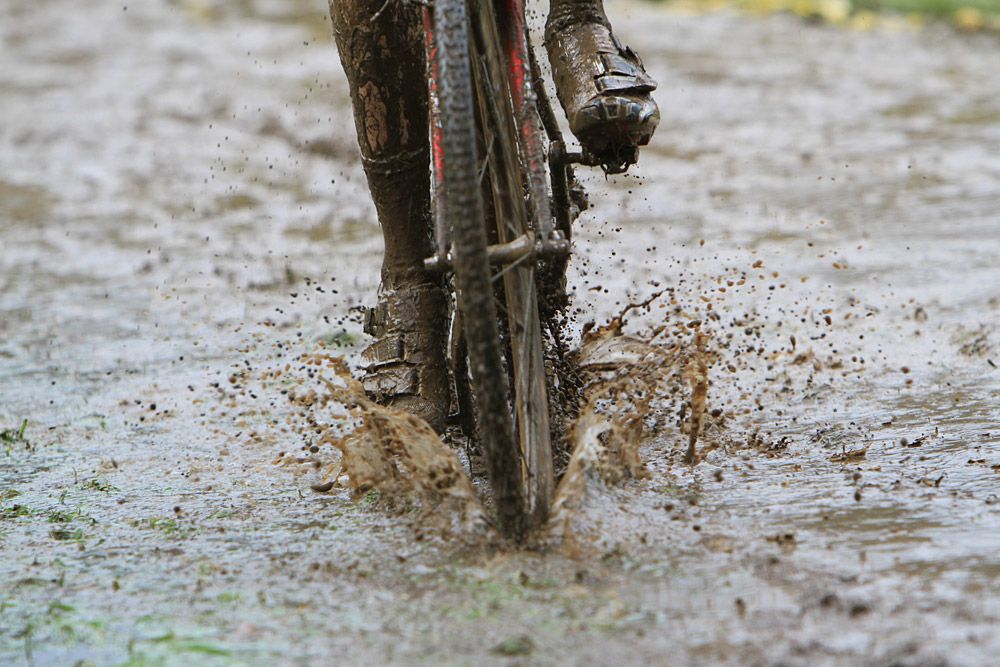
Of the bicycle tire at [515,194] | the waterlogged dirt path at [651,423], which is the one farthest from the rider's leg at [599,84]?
the waterlogged dirt path at [651,423]

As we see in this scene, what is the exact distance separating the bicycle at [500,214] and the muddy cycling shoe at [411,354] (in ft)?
0.95

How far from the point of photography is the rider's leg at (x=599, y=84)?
308 cm

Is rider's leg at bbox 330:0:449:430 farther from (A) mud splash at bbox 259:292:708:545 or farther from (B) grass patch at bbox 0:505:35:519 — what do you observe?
(B) grass patch at bbox 0:505:35:519

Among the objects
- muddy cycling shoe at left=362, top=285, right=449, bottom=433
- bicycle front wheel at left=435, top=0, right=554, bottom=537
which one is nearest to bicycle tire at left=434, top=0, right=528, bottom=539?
bicycle front wheel at left=435, top=0, right=554, bottom=537

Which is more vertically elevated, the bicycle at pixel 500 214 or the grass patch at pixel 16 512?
the bicycle at pixel 500 214

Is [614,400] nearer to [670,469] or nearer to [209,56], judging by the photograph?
[670,469]

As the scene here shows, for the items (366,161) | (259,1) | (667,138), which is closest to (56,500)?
(366,161)

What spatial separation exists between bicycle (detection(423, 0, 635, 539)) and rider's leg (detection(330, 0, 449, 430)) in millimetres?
308

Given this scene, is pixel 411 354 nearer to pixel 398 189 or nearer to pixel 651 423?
pixel 398 189

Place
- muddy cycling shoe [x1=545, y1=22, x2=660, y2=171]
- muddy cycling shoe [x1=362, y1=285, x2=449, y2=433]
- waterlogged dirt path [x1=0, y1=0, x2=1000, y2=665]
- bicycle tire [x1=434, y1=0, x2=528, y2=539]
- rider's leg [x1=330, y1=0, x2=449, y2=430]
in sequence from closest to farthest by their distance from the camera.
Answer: waterlogged dirt path [x1=0, y1=0, x2=1000, y2=665] < bicycle tire [x1=434, y1=0, x2=528, y2=539] < muddy cycling shoe [x1=545, y1=22, x2=660, y2=171] < rider's leg [x1=330, y1=0, x2=449, y2=430] < muddy cycling shoe [x1=362, y1=285, x2=449, y2=433]

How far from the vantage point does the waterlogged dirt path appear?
8.04 feet

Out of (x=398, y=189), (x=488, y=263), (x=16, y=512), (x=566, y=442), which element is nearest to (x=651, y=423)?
(x=566, y=442)

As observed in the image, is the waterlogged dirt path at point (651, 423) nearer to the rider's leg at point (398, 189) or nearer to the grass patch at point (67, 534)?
the grass patch at point (67, 534)

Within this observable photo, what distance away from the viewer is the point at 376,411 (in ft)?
10.6
